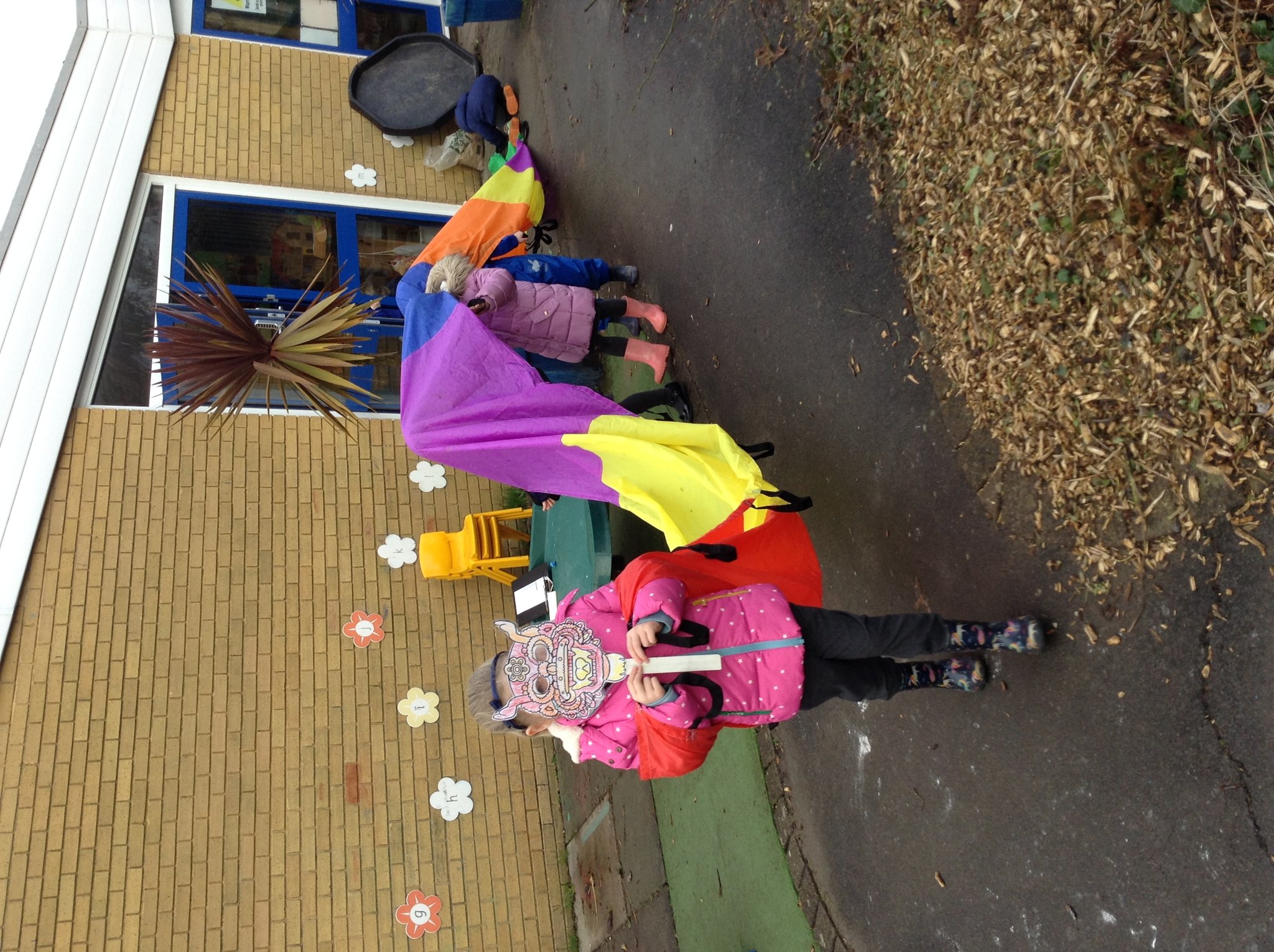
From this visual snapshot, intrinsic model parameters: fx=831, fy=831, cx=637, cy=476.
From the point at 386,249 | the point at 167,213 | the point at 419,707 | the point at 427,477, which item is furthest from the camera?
the point at 386,249

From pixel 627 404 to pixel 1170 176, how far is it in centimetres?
325

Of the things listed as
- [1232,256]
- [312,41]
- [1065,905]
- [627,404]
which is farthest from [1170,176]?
[312,41]

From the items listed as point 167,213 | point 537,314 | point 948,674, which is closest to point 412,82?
point 167,213

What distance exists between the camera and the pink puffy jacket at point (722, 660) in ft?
10.1

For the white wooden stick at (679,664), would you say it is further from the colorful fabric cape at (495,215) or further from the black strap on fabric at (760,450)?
the colorful fabric cape at (495,215)

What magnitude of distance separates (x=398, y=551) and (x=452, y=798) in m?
1.94

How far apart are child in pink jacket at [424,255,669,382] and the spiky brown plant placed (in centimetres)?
74

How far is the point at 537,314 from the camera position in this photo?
16.8ft

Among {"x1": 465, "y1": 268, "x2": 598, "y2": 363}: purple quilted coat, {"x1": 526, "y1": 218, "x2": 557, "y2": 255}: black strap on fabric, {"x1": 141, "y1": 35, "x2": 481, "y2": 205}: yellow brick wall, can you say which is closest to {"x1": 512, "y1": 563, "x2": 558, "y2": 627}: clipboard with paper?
{"x1": 465, "y1": 268, "x2": 598, "y2": 363}: purple quilted coat

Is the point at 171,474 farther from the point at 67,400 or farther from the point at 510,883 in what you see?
the point at 510,883

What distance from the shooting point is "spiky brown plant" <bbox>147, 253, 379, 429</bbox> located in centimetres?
505

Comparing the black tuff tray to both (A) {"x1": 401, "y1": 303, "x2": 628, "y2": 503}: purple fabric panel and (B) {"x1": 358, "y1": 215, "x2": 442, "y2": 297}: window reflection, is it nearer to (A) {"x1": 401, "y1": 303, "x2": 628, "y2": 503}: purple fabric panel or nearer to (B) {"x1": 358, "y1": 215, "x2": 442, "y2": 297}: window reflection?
(B) {"x1": 358, "y1": 215, "x2": 442, "y2": 297}: window reflection

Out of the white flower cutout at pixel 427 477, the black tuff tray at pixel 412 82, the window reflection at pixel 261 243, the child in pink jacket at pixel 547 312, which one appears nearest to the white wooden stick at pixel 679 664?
the child in pink jacket at pixel 547 312

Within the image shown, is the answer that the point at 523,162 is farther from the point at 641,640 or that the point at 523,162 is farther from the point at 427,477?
the point at 641,640
